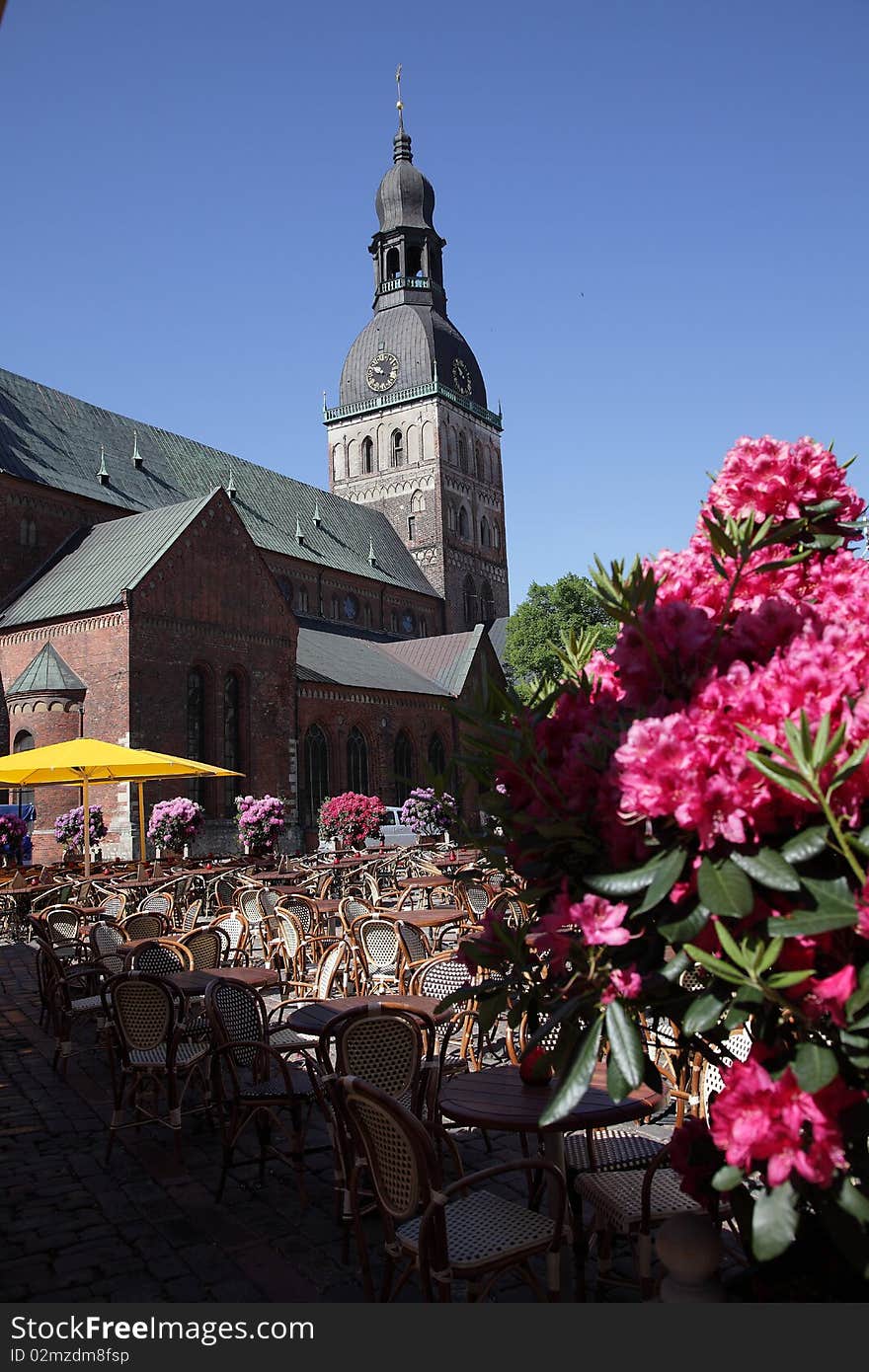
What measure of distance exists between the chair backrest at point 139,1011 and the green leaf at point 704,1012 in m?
4.67

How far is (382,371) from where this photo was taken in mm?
58094

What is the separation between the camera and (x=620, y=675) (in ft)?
6.81

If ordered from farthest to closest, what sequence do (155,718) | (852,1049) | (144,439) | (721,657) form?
(144,439) < (155,718) < (721,657) < (852,1049)

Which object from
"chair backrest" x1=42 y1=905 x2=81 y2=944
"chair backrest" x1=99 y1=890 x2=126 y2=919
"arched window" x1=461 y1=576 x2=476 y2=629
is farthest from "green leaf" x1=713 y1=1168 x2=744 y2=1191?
"arched window" x1=461 y1=576 x2=476 y2=629

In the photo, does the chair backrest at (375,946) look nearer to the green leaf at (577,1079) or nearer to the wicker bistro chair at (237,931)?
the wicker bistro chair at (237,931)

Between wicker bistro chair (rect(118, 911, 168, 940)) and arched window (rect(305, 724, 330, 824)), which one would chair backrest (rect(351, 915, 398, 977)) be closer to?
wicker bistro chair (rect(118, 911, 168, 940))

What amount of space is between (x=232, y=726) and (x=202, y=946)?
20.9 meters

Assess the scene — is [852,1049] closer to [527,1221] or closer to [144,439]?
[527,1221]

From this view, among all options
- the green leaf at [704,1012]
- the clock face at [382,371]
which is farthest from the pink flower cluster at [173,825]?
the clock face at [382,371]

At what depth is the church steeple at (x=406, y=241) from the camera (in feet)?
184

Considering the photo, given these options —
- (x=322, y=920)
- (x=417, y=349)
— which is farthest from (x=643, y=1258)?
(x=417, y=349)

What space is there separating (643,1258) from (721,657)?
247cm

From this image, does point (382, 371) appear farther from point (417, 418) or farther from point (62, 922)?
point (62, 922)

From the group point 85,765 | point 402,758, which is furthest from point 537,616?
point 85,765
